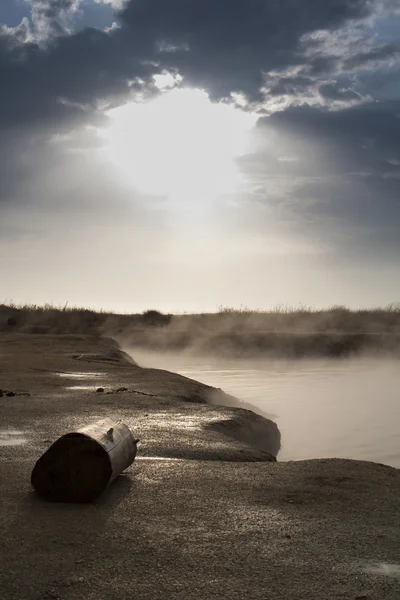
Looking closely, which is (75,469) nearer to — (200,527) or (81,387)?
(200,527)

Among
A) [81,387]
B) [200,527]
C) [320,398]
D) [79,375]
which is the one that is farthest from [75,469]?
[320,398]

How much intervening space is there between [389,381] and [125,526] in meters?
16.7

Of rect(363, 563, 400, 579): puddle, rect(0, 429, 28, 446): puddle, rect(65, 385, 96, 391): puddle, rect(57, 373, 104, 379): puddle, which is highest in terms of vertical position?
rect(57, 373, 104, 379): puddle

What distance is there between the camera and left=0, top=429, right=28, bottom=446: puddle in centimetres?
719

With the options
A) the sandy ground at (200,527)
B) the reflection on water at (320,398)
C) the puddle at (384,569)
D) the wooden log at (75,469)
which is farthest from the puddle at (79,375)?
the puddle at (384,569)

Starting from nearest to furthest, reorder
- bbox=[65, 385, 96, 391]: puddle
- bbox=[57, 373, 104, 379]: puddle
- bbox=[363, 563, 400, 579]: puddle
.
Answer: bbox=[363, 563, 400, 579]: puddle
bbox=[65, 385, 96, 391]: puddle
bbox=[57, 373, 104, 379]: puddle

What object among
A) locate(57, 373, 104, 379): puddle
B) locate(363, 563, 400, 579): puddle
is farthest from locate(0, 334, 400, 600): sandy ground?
locate(57, 373, 104, 379): puddle

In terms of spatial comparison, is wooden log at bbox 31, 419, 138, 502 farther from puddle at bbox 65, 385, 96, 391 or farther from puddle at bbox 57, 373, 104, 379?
puddle at bbox 57, 373, 104, 379

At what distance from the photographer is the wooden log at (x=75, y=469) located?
5.25 m

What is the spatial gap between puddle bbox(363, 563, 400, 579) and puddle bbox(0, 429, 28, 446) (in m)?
4.08

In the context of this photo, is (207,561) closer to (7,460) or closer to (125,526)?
(125,526)

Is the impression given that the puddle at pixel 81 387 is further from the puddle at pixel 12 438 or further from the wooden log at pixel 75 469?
the wooden log at pixel 75 469

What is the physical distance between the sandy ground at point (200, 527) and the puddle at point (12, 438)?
0.4 inches

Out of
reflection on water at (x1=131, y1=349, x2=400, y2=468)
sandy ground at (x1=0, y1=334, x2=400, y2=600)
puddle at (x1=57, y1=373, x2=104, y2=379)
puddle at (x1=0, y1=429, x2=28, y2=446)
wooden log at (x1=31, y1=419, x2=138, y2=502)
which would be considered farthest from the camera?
puddle at (x1=57, y1=373, x2=104, y2=379)
